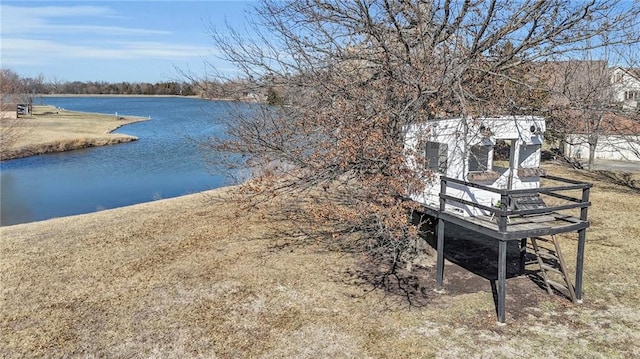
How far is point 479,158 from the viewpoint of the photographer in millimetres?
7250

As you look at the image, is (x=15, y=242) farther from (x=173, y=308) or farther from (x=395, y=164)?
(x=395, y=164)

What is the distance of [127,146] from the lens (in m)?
29.5

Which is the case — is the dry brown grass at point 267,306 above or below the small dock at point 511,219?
below

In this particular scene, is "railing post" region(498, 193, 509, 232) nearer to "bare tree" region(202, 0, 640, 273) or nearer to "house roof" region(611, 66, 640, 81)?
"bare tree" region(202, 0, 640, 273)

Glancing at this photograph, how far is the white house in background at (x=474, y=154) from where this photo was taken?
6.72m

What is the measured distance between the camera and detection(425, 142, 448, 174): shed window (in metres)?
7.12

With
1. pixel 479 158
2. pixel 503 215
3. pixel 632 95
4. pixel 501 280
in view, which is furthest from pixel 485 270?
pixel 632 95

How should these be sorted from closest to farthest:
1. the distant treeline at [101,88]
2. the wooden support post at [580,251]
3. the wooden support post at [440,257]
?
the wooden support post at [580,251] < the wooden support post at [440,257] < the distant treeline at [101,88]

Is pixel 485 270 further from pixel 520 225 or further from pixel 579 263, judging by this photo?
pixel 520 225

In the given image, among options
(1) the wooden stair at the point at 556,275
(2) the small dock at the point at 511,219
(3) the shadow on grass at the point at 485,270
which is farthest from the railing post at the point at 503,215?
Result: (1) the wooden stair at the point at 556,275

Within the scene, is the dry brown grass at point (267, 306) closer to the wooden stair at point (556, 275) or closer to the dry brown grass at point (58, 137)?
the wooden stair at point (556, 275)

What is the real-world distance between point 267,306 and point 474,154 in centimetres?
379

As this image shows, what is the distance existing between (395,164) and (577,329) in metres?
3.09

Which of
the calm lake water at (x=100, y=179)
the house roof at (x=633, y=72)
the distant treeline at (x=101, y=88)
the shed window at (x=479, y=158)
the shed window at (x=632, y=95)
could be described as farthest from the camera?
the distant treeline at (x=101, y=88)
